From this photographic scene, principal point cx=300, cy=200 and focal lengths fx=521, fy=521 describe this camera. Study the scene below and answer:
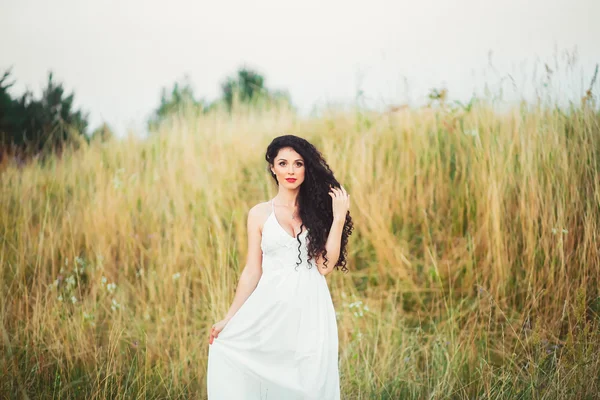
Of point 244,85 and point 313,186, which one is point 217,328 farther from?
point 244,85

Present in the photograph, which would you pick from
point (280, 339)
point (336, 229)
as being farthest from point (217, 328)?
point (336, 229)

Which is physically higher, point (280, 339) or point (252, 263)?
point (252, 263)

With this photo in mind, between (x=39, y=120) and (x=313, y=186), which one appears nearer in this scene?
(x=313, y=186)

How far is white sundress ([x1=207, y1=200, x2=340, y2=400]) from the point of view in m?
2.50

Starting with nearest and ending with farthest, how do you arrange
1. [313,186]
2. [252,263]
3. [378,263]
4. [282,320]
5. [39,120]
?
[282,320]
[252,263]
[313,186]
[378,263]
[39,120]

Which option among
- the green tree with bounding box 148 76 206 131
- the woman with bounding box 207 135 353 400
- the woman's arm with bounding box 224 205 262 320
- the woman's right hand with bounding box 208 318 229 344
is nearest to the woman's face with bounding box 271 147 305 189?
the woman with bounding box 207 135 353 400

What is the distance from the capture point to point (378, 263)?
4.56 metres

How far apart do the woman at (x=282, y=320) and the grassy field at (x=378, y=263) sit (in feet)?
3.10

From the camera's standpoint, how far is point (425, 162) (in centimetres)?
490

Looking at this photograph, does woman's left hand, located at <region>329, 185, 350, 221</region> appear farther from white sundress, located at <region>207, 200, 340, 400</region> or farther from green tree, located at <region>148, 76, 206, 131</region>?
green tree, located at <region>148, 76, 206, 131</region>

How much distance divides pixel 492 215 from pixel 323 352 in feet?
7.56

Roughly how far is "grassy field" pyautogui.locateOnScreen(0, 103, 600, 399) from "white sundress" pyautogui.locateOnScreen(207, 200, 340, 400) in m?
0.94

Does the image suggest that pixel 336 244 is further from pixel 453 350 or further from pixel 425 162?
pixel 425 162

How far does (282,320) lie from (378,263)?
216 cm
